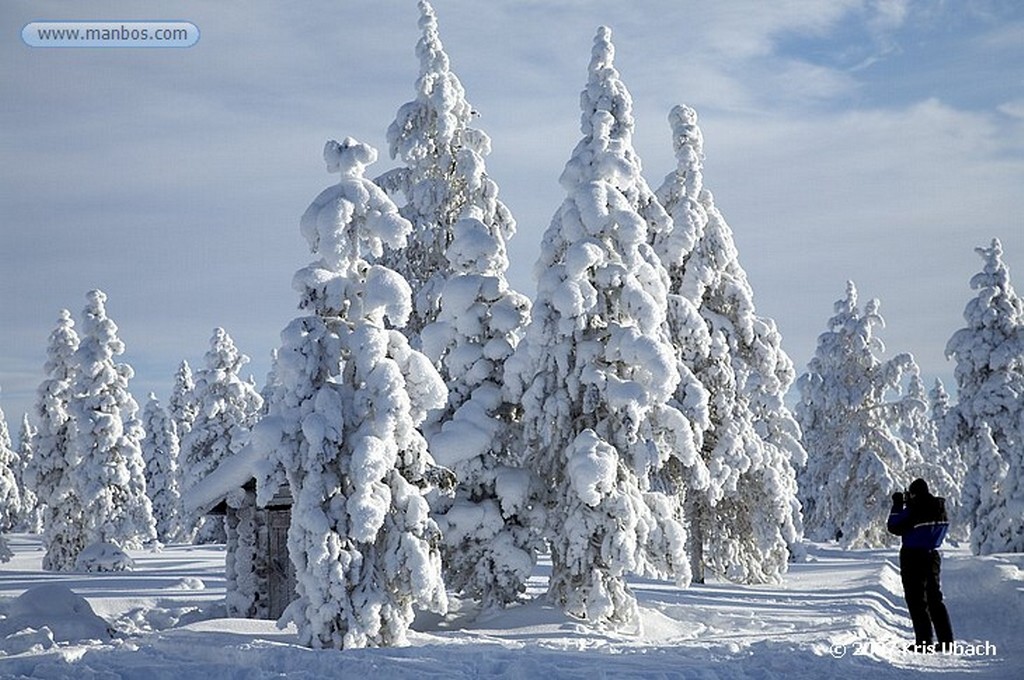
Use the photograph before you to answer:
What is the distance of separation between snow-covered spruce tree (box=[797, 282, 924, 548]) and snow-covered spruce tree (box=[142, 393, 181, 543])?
42.8m

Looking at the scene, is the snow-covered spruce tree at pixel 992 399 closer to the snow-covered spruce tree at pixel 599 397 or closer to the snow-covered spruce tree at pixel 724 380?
the snow-covered spruce tree at pixel 724 380

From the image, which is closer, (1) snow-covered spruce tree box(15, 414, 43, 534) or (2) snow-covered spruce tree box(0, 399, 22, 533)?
(2) snow-covered spruce tree box(0, 399, 22, 533)

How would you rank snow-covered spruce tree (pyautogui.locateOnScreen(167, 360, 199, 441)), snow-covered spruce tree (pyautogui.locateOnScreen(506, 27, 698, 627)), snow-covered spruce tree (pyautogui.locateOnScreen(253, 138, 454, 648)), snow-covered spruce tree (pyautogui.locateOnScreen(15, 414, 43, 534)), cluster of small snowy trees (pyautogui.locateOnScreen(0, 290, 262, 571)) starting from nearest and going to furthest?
snow-covered spruce tree (pyautogui.locateOnScreen(253, 138, 454, 648))
snow-covered spruce tree (pyautogui.locateOnScreen(506, 27, 698, 627))
cluster of small snowy trees (pyautogui.locateOnScreen(0, 290, 262, 571))
snow-covered spruce tree (pyautogui.locateOnScreen(167, 360, 199, 441))
snow-covered spruce tree (pyautogui.locateOnScreen(15, 414, 43, 534))

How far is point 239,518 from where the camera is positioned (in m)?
21.7

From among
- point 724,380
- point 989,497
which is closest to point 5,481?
point 724,380

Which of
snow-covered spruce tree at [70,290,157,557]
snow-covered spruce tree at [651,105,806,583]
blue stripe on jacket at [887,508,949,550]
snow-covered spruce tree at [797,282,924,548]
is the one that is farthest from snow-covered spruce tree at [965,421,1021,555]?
snow-covered spruce tree at [70,290,157,557]

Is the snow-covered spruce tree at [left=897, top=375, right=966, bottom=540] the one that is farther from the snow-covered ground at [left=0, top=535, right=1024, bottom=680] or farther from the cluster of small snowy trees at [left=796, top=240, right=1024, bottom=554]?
the snow-covered ground at [left=0, top=535, right=1024, bottom=680]

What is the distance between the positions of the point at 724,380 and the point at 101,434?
2776cm

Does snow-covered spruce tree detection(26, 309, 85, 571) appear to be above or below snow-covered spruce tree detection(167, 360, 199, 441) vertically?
below

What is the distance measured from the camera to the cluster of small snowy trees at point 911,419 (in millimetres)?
39031

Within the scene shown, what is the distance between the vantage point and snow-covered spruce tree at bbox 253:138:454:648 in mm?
15797

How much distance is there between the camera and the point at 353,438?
53.3 ft

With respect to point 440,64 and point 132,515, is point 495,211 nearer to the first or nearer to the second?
point 440,64

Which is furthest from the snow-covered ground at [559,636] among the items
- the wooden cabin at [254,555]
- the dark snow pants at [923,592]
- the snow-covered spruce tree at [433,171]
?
the snow-covered spruce tree at [433,171]
